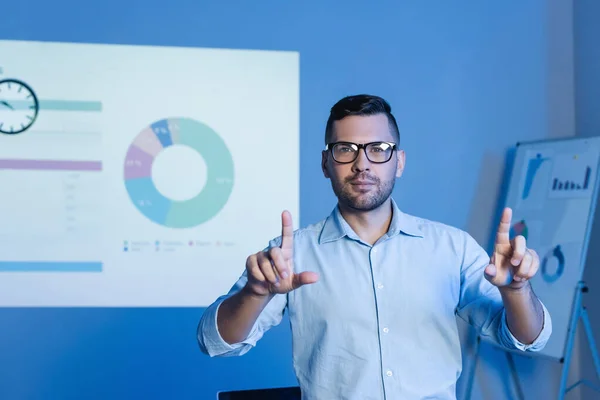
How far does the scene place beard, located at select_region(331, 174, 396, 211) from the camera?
1.61m

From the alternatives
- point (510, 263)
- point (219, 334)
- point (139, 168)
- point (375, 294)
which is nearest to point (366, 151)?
point (375, 294)

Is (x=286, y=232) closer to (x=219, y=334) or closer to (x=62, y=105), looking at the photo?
(x=219, y=334)

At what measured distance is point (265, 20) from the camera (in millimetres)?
3314

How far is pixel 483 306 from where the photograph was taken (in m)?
1.60

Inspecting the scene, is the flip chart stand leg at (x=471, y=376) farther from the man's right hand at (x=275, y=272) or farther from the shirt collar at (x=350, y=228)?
the man's right hand at (x=275, y=272)

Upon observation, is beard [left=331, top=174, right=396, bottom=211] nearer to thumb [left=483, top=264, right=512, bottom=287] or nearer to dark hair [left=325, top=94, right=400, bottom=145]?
dark hair [left=325, top=94, right=400, bottom=145]

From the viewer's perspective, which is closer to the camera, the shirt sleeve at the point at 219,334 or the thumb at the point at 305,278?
the thumb at the point at 305,278

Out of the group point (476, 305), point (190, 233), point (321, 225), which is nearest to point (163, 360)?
point (190, 233)

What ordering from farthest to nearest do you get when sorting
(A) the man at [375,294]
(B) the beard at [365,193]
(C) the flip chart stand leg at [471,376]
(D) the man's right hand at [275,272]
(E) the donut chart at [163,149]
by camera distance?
(C) the flip chart stand leg at [471,376] → (E) the donut chart at [163,149] → (B) the beard at [365,193] → (A) the man at [375,294] → (D) the man's right hand at [275,272]

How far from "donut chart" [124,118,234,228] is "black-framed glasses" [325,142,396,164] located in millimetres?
1624

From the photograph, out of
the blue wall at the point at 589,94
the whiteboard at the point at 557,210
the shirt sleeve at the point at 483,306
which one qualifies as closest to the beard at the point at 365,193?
the shirt sleeve at the point at 483,306

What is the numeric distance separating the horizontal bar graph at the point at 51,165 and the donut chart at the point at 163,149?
0.17 metres

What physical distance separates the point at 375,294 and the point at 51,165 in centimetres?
213

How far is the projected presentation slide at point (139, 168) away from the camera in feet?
10.2
